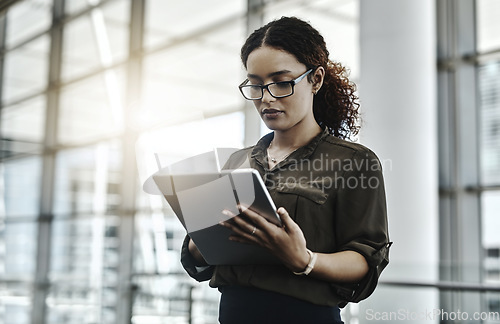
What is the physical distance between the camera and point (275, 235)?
1.07 metres

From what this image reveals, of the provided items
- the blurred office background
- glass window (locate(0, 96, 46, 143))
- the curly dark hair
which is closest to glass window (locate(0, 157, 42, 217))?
the blurred office background

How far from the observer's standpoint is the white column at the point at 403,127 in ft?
11.6

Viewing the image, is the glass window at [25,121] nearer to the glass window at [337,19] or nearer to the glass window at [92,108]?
the glass window at [92,108]

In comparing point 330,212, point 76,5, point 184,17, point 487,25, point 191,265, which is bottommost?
point 191,265

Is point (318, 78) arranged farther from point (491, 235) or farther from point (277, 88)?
point (491, 235)

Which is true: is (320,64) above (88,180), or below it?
below

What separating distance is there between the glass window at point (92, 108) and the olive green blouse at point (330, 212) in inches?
231

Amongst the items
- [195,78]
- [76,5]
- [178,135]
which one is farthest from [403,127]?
[76,5]

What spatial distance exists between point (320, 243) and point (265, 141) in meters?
0.27

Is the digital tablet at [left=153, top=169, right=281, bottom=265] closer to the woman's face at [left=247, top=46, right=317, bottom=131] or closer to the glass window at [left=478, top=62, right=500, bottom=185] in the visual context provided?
the woman's face at [left=247, top=46, right=317, bottom=131]

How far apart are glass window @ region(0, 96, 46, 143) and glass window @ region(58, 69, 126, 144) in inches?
16.1

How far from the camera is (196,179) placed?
1127mm

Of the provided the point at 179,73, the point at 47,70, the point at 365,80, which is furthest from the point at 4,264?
the point at 365,80

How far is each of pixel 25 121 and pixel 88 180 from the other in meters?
1.72
